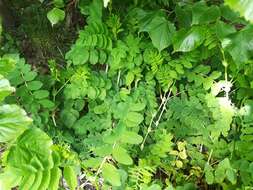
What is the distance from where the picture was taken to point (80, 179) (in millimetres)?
1618

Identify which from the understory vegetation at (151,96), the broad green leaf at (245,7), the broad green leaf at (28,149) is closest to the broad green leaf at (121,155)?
the understory vegetation at (151,96)

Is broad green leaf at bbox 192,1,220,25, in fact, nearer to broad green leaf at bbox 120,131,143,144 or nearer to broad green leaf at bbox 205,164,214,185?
broad green leaf at bbox 120,131,143,144

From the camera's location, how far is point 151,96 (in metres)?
1.58

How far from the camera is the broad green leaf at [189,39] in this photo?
4.17 ft

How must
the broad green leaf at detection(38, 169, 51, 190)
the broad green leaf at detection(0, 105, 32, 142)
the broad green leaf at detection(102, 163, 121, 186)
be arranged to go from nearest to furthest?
1. the broad green leaf at detection(0, 105, 32, 142)
2. the broad green leaf at detection(38, 169, 51, 190)
3. the broad green leaf at detection(102, 163, 121, 186)

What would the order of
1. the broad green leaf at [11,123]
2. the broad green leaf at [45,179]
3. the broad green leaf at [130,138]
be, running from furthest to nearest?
the broad green leaf at [130,138]
the broad green leaf at [45,179]
the broad green leaf at [11,123]

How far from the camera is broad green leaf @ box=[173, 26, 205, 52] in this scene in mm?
1272

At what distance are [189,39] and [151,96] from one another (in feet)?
1.20

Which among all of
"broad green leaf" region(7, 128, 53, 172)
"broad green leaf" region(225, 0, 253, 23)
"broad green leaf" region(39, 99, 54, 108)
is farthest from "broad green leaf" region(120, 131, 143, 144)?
"broad green leaf" region(225, 0, 253, 23)

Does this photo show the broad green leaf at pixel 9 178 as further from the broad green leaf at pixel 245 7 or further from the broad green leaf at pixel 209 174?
the broad green leaf at pixel 209 174

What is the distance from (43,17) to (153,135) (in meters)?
0.88

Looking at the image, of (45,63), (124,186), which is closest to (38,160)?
(124,186)

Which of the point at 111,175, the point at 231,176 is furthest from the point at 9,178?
the point at 231,176

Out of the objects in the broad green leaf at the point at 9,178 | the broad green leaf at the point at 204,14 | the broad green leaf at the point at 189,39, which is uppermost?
the broad green leaf at the point at 204,14
